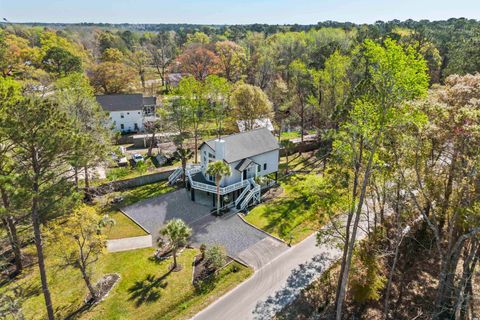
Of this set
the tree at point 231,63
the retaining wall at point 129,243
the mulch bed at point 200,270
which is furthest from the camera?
the tree at point 231,63

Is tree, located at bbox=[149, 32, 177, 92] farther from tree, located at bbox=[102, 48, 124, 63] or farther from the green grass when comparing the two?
the green grass

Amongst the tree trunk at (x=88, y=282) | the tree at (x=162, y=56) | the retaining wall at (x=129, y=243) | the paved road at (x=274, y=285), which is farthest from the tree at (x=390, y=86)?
the tree at (x=162, y=56)

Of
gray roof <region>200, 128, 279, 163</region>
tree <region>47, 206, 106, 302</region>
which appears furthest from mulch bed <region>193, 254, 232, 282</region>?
gray roof <region>200, 128, 279, 163</region>

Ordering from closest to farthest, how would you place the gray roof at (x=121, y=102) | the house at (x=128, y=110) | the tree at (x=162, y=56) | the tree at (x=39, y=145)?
the tree at (x=39, y=145), the gray roof at (x=121, y=102), the house at (x=128, y=110), the tree at (x=162, y=56)

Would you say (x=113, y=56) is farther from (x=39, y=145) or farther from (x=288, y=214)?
(x=39, y=145)

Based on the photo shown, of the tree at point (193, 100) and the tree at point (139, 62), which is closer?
the tree at point (193, 100)

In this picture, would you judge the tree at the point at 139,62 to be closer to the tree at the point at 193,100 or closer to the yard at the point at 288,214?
the tree at the point at 193,100

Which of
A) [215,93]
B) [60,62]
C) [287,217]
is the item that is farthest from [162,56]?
[287,217]
